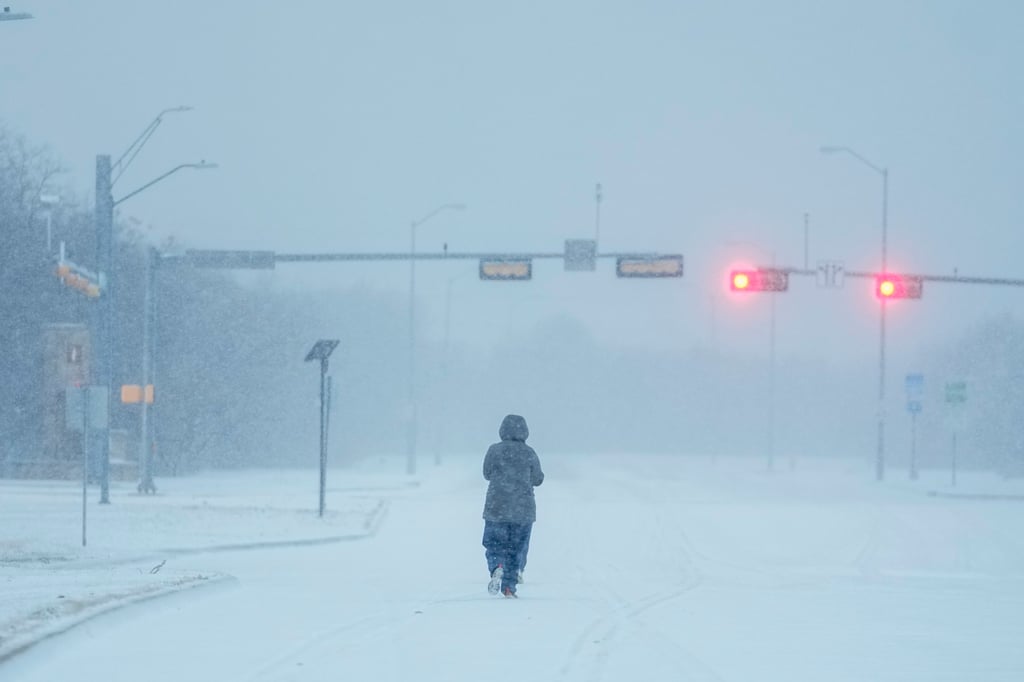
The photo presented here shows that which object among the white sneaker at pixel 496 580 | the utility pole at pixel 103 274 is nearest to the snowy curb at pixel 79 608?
the white sneaker at pixel 496 580

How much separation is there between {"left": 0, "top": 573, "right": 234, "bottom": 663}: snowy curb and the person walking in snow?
2967mm

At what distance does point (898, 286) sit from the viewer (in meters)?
36.2

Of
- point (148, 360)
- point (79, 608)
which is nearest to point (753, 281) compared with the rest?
point (148, 360)

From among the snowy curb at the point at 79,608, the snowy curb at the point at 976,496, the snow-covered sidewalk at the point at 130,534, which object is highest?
the snowy curb at the point at 79,608

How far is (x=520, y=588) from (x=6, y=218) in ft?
135

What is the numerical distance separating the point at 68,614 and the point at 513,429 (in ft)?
17.3

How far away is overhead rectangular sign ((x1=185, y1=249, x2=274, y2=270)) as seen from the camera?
113 feet

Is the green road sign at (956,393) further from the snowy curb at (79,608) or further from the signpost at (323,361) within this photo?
the snowy curb at (79,608)

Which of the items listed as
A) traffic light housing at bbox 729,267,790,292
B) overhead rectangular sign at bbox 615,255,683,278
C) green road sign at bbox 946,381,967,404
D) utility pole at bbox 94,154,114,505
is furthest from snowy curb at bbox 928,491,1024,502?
utility pole at bbox 94,154,114,505

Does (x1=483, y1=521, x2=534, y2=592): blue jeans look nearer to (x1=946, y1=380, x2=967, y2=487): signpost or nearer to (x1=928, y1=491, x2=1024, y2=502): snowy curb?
(x1=928, y1=491, x2=1024, y2=502): snowy curb

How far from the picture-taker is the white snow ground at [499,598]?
33.3 feet

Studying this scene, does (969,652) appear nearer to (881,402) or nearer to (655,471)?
(881,402)

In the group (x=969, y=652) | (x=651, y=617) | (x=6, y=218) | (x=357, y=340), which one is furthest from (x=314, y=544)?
(x=357, y=340)

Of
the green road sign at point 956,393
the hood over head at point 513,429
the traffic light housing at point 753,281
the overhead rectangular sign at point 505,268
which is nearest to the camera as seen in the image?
the hood over head at point 513,429
